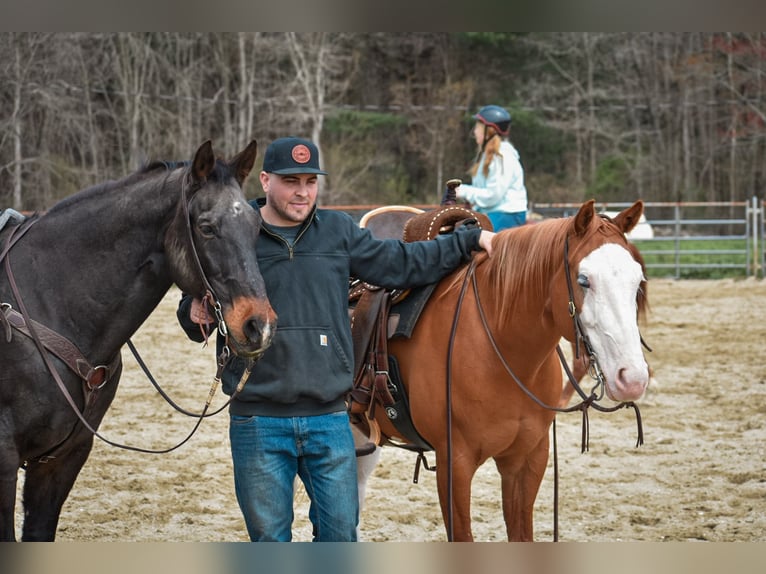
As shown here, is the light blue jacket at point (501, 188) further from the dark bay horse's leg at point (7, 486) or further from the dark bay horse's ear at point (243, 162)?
the dark bay horse's leg at point (7, 486)

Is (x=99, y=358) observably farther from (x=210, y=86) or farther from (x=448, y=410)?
(x=210, y=86)

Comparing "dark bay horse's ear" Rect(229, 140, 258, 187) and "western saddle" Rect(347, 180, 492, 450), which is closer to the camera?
"dark bay horse's ear" Rect(229, 140, 258, 187)

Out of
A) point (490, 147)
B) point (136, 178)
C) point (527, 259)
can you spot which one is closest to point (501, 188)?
point (490, 147)

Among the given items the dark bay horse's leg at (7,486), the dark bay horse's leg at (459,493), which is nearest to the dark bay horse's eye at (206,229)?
the dark bay horse's leg at (7,486)

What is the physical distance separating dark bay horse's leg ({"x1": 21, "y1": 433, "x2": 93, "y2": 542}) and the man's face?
3.44 feet

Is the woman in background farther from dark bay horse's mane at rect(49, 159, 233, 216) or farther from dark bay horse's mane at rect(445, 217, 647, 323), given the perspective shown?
dark bay horse's mane at rect(49, 159, 233, 216)

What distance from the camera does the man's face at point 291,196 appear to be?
279 centimetres

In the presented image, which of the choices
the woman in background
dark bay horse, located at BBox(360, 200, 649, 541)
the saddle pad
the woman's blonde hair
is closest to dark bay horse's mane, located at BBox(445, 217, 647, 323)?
dark bay horse, located at BBox(360, 200, 649, 541)

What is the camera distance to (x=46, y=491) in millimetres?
3113

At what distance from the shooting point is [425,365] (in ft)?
10.7

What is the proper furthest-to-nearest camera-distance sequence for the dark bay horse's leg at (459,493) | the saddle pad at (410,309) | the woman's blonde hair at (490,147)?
1. the woman's blonde hair at (490,147)
2. the saddle pad at (410,309)
3. the dark bay horse's leg at (459,493)

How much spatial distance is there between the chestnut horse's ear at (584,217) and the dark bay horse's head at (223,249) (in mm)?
984

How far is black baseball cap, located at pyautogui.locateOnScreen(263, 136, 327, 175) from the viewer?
9.04 feet

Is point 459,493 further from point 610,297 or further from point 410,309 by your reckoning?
point 610,297
